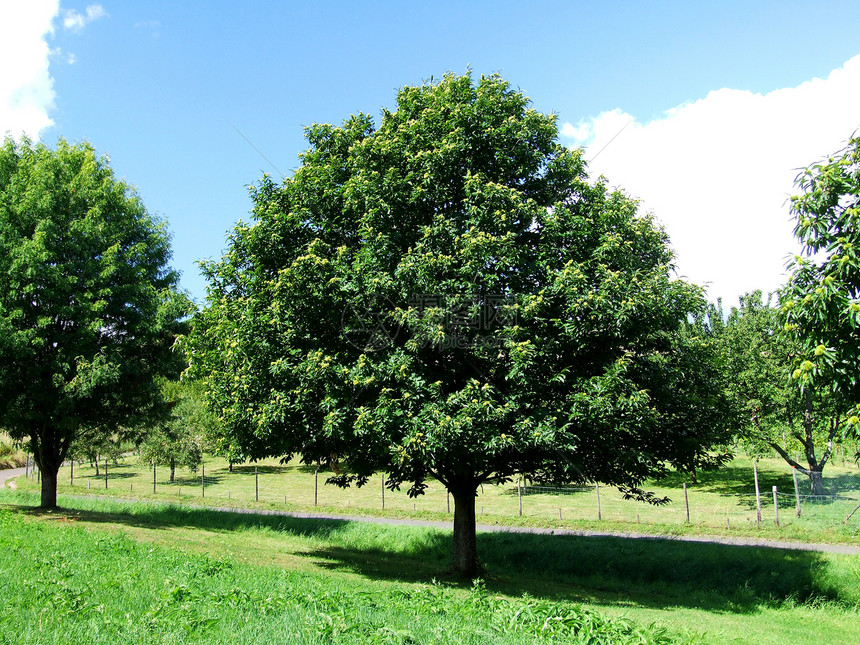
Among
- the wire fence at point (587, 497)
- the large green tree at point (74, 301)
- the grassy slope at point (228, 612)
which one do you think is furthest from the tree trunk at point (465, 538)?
the large green tree at point (74, 301)

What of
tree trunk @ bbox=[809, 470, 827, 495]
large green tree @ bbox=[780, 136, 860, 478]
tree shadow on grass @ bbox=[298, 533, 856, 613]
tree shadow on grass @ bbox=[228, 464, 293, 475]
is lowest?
tree shadow on grass @ bbox=[228, 464, 293, 475]

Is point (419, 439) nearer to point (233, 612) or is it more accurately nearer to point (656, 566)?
point (233, 612)

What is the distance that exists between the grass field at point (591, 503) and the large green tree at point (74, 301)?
10978 mm

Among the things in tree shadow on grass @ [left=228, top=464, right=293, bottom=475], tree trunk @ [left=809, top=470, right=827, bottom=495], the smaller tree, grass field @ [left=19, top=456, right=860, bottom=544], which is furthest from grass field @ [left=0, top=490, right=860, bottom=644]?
tree shadow on grass @ [left=228, top=464, right=293, bottom=475]

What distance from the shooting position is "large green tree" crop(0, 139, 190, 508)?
66.7 feet

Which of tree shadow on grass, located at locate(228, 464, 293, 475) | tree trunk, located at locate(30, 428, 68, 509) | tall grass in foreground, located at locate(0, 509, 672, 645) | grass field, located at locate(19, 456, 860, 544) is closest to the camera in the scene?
tall grass in foreground, located at locate(0, 509, 672, 645)

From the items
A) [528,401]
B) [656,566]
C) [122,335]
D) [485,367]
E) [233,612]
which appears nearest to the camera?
[233,612]

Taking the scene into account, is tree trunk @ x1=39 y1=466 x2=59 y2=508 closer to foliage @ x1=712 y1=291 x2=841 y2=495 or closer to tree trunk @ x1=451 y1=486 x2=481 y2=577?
tree trunk @ x1=451 y1=486 x2=481 y2=577

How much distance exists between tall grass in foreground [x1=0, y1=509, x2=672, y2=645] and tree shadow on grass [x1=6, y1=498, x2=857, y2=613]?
267 inches

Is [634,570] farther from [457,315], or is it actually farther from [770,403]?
[770,403]

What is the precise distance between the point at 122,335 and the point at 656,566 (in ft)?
68.3

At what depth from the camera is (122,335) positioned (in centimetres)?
2280

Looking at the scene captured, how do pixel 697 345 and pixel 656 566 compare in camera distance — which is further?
pixel 656 566

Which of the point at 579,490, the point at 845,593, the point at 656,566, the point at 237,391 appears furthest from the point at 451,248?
the point at 579,490
